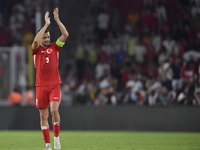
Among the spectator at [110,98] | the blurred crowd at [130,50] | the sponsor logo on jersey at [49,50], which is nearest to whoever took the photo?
the sponsor logo on jersey at [49,50]

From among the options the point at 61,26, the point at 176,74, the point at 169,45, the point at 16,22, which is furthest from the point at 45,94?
the point at 16,22

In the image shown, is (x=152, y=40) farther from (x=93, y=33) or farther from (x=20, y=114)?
A: (x=20, y=114)

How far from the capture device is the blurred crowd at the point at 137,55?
1511 centimetres

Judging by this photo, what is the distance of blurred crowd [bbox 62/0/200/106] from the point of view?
15.1 metres

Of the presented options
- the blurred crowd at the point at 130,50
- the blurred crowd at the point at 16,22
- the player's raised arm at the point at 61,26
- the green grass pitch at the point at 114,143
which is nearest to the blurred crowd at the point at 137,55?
the blurred crowd at the point at 130,50

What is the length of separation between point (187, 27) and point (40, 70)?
34.7 feet

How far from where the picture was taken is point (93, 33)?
21.0 meters

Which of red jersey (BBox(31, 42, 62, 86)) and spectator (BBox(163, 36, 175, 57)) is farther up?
spectator (BBox(163, 36, 175, 57))

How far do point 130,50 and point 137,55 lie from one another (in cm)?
62

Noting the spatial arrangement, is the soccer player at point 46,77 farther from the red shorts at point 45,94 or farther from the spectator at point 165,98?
the spectator at point 165,98

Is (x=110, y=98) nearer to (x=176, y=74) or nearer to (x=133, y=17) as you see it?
(x=176, y=74)

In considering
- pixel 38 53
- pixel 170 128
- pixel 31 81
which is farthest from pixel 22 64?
pixel 38 53

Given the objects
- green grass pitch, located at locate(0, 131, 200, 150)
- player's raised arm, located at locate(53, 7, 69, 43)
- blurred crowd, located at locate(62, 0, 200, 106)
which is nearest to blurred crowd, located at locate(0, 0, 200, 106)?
blurred crowd, located at locate(62, 0, 200, 106)

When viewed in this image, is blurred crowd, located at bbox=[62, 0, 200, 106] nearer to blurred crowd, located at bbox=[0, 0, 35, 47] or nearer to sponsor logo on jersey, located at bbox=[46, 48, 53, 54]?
blurred crowd, located at bbox=[0, 0, 35, 47]
